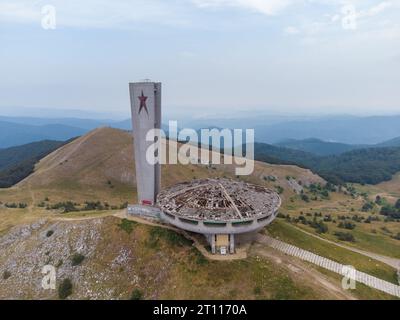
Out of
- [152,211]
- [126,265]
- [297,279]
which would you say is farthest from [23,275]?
[297,279]

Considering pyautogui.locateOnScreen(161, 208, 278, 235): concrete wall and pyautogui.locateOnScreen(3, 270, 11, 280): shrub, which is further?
pyautogui.locateOnScreen(3, 270, 11, 280): shrub

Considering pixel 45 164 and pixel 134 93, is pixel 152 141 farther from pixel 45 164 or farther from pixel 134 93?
pixel 45 164

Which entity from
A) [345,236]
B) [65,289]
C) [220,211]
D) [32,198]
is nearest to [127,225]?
[65,289]

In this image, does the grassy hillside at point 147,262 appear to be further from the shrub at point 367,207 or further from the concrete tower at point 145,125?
the shrub at point 367,207

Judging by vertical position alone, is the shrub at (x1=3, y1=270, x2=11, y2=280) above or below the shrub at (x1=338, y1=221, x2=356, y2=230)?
above

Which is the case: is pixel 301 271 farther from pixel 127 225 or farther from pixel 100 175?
pixel 100 175

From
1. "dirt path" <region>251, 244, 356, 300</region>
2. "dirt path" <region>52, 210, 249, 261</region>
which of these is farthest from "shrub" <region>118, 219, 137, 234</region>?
"dirt path" <region>251, 244, 356, 300</region>

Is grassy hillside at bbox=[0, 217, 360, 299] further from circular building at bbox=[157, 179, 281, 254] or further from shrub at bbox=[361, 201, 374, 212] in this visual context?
shrub at bbox=[361, 201, 374, 212]
